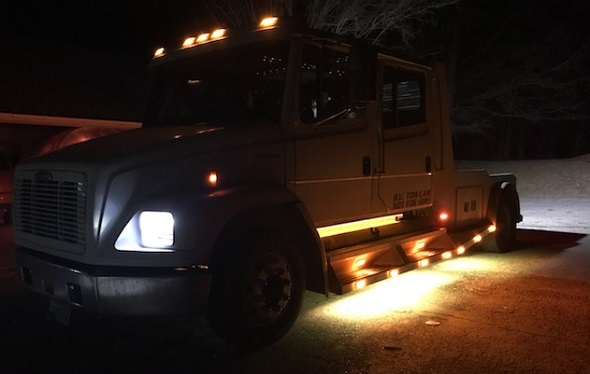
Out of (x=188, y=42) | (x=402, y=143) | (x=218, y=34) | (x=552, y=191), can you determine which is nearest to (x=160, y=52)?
(x=188, y=42)

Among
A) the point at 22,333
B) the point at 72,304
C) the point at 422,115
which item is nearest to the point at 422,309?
the point at 422,115

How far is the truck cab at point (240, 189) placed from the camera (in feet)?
14.6

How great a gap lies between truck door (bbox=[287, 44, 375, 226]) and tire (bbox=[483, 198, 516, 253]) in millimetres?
4170

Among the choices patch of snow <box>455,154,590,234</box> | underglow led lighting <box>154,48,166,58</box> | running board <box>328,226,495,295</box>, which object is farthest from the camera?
patch of snow <box>455,154,590,234</box>

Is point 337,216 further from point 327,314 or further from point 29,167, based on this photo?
point 29,167

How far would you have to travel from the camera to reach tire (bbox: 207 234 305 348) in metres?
4.73

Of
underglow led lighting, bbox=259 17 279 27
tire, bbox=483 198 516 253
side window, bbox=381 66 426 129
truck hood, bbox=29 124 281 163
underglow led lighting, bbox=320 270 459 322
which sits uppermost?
underglow led lighting, bbox=259 17 279 27

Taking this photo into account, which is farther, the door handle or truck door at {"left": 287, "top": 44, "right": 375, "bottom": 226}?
the door handle

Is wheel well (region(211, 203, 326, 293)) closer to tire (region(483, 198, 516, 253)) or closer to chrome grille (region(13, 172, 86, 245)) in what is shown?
chrome grille (region(13, 172, 86, 245))

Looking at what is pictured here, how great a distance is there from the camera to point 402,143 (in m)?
6.75

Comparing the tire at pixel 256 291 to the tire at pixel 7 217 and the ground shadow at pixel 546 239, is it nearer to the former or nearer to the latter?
the ground shadow at pixel 546 239

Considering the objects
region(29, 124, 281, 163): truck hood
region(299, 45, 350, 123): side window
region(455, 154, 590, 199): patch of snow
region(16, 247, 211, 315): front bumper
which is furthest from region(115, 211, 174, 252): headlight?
region(455, 154, 590, 199): patch of snow

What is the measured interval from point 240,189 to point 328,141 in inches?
48.2

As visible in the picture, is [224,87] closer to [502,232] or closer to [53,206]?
[53,206]
